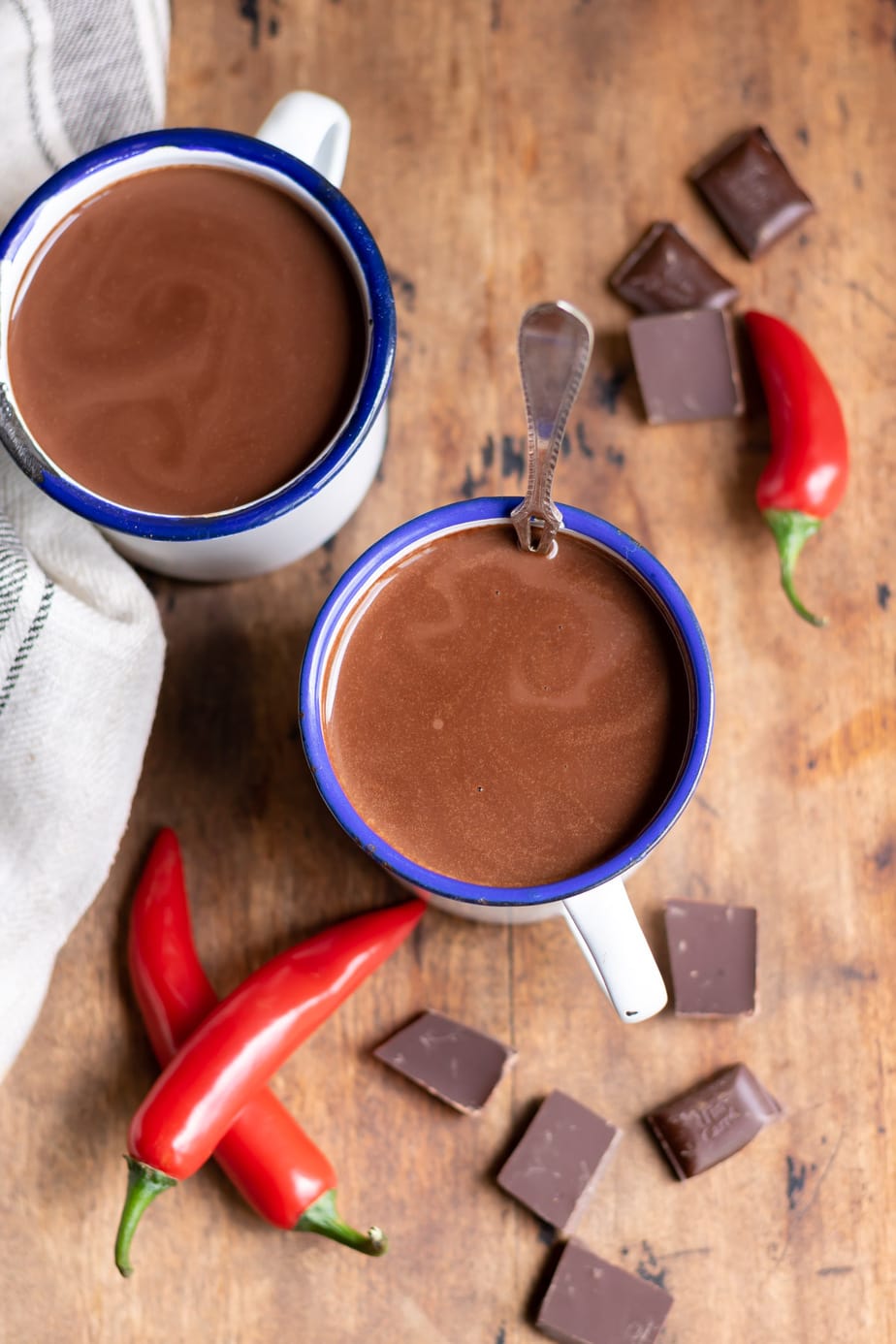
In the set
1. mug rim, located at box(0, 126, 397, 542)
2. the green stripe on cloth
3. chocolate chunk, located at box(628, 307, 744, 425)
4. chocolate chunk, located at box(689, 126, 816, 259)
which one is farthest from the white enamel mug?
chocolate chunk, located at box(689, 126, 816, 259)

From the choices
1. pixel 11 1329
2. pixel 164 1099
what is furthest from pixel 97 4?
pixel 11 1329

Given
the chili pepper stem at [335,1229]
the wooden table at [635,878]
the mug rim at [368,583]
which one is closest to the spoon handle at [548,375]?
the mug rim at [368,583]

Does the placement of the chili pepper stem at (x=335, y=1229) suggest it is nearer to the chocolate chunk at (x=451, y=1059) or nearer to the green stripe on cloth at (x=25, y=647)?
the chocolate chunk at (x=451, y=1059)

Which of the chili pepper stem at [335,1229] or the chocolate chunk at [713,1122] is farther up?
the chocolate chunk at [713,1122]

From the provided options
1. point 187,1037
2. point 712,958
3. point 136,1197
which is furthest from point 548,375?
point 136,1197

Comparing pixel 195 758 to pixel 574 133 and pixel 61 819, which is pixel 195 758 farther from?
pixel 574 133
